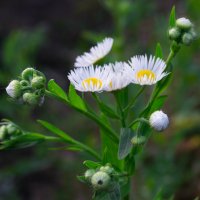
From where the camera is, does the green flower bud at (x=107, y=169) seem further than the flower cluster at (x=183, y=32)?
No

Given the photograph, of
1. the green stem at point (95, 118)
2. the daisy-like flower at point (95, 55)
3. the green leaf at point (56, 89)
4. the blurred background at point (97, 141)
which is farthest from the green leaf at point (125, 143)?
the blurred background at point (97, 141)

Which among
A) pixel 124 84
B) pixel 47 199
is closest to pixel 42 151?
pixel 47 199

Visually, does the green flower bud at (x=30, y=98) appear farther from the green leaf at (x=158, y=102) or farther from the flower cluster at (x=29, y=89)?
the green leaf at (x=158, y=102)

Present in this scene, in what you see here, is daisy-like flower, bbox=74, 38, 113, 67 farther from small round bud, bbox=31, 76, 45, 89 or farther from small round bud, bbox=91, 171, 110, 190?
small round bud, bbox=91, 171, 110, 190

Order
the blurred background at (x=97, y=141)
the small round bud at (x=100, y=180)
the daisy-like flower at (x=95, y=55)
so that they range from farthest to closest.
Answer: the blurred background at (x=97, y=141)
the daisy-like flower at (x=95, y=55)
the small round bud at (x=100, y=180)

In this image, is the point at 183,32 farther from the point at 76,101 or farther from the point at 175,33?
the point at 76,101

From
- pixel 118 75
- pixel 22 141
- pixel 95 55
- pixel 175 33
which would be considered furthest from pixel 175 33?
pixel 22 141

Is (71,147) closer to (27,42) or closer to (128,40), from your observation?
(27,42)

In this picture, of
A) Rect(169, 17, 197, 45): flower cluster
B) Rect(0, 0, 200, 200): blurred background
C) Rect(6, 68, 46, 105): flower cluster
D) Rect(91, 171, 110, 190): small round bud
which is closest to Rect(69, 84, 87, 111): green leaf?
Rect(6, 68, 46, 105): flower cluster
